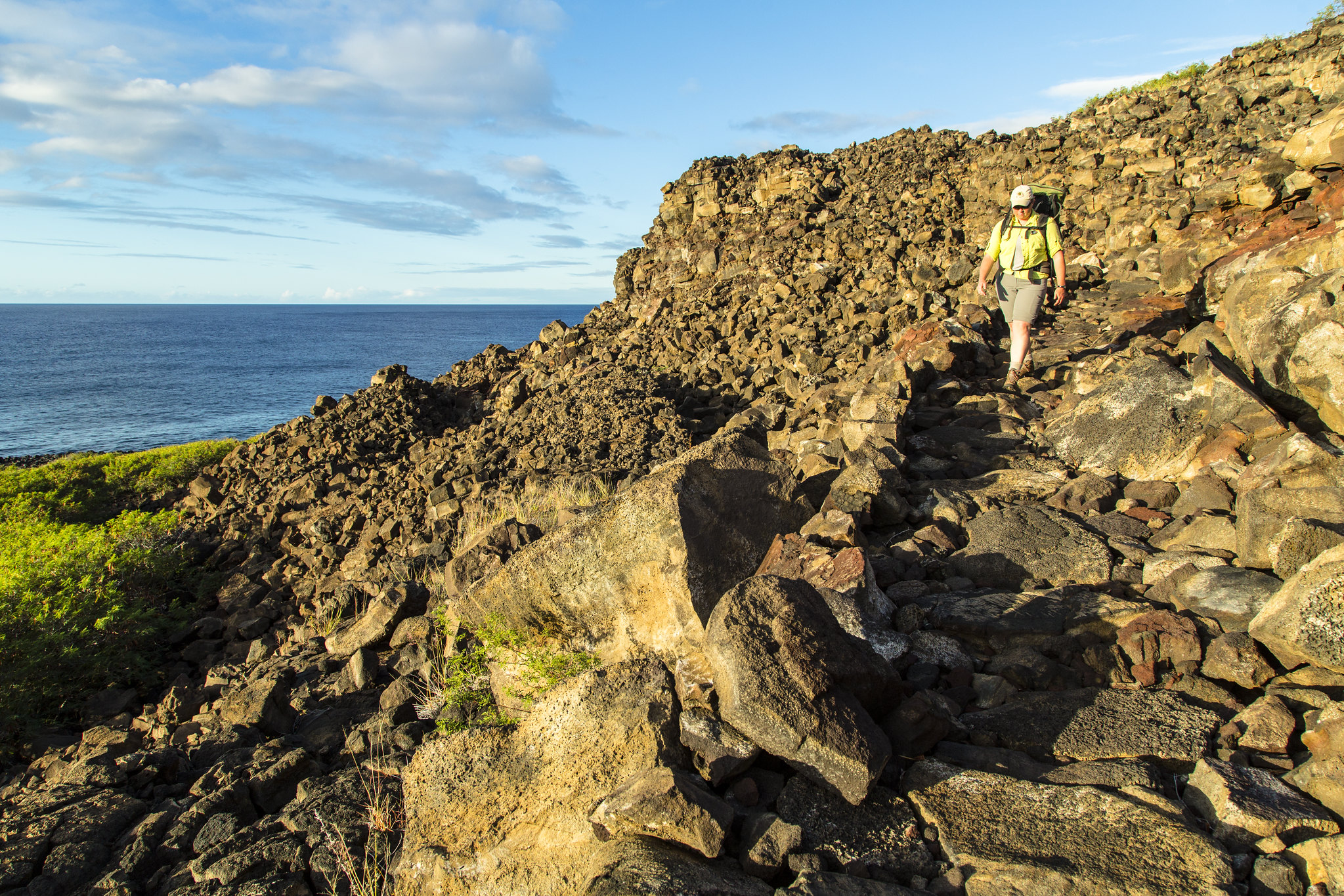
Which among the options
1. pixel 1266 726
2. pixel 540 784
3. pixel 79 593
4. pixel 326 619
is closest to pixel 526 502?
pixel 326 619

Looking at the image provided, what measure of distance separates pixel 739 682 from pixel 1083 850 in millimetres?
1244

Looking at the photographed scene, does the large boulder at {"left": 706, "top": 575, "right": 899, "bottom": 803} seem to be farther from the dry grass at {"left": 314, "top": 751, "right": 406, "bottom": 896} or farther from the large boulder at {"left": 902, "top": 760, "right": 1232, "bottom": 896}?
the dry grass at {"left": 314, "top": 751, "right": 406, "bottom": 896}

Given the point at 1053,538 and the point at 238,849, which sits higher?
the point at 1053,538

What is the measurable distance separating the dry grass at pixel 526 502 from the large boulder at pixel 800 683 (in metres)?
4.70

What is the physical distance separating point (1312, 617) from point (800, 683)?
6.59 feet

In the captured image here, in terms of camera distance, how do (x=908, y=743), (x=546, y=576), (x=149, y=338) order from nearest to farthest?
(x=908, y=743) → (x=546, y=576) → (x=149, y=338)

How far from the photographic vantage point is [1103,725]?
10.2ft

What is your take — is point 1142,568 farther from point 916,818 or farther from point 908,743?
point 916,818

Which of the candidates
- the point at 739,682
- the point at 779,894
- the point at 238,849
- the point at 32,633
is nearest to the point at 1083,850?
the point at 779,894

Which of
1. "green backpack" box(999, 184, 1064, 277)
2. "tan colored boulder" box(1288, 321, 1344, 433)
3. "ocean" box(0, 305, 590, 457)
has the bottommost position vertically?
"ocean" box(0, 305, 590, 457)

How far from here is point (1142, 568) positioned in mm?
4332

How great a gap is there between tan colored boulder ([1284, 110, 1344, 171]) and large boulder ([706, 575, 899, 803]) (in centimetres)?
927

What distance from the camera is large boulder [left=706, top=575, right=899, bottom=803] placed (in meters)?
2.77

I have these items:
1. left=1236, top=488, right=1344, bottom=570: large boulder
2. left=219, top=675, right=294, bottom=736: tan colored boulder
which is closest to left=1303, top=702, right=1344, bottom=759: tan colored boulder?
left=1236, top=488, right=1344, bottom=570: large boulder
